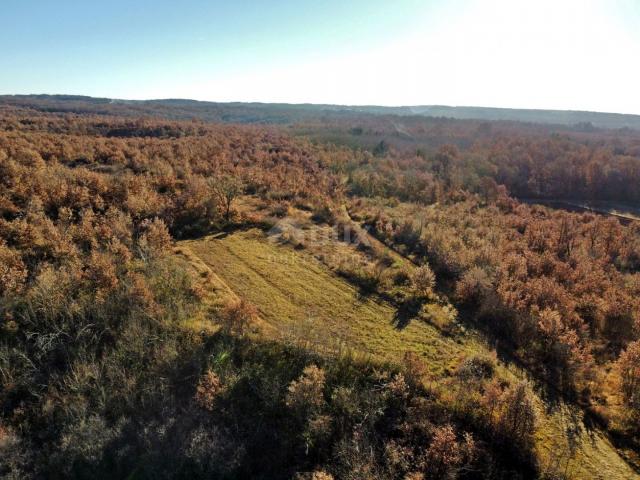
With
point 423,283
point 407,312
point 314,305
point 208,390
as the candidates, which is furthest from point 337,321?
point 208,390

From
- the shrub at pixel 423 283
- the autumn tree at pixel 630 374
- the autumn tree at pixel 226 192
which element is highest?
the autumn tree at pixel 226 192

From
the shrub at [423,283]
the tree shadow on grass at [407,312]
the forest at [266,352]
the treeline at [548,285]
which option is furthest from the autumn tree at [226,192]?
the tree shadow on grass at [407,312]

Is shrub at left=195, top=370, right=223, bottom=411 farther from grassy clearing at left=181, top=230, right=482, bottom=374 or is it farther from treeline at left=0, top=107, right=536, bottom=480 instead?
grassy clearing at left=181, top=230, right=482, bottom=374

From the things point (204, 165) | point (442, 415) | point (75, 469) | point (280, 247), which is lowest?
point (75, 469)

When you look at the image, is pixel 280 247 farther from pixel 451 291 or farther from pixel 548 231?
pixel 548 231

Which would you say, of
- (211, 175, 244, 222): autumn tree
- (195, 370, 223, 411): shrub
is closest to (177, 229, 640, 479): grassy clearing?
(195, 370, 223, 411): shrub

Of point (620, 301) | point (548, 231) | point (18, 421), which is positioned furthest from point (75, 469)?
point (548, 231)

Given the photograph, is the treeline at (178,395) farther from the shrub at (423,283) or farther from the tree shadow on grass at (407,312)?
the shrub at (423,283)
